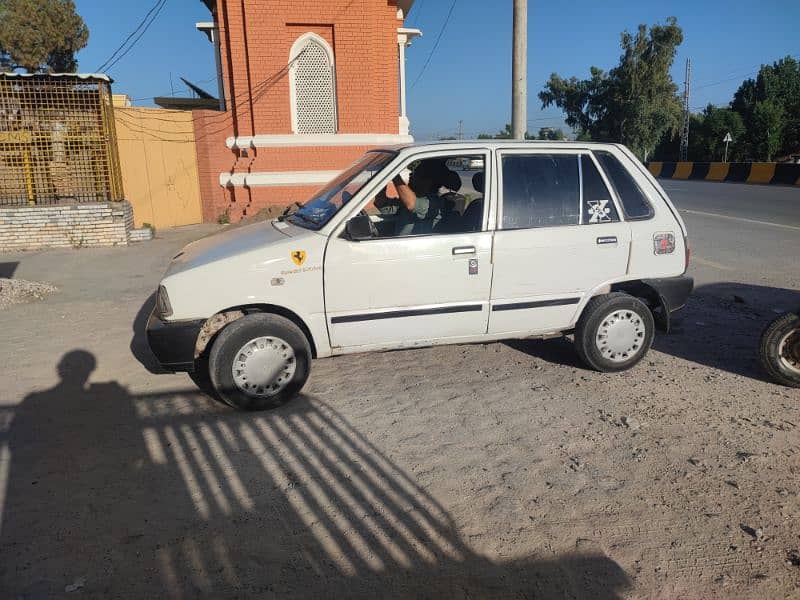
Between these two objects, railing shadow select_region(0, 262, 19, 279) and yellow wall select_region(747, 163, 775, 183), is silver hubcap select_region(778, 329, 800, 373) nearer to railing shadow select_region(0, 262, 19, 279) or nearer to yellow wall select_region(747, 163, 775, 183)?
railing shadow select_region(0, 262, 19, 279)

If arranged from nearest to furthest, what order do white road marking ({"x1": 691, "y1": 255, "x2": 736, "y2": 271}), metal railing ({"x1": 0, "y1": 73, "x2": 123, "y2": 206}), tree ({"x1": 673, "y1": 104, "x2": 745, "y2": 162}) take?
white road marking ({"x1": 691, "y1": 255, "x2": 736, "y2": 271}), metal railing ({"x1": 0, "y1": 73, "x2": 123, "y2": 206}), tree ({"x1": 673, "y1": 104, "x2": 745, "y2": 162})

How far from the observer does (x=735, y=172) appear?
95.6 feet

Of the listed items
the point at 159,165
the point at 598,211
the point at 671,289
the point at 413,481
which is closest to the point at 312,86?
the point at 159,165

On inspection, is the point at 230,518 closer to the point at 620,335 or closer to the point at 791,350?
the point at 620,335

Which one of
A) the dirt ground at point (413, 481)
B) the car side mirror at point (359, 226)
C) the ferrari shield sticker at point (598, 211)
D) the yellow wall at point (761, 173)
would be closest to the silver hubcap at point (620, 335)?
the dirt ground at point (413, 481)

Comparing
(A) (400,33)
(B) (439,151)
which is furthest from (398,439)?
(A) (400,33)

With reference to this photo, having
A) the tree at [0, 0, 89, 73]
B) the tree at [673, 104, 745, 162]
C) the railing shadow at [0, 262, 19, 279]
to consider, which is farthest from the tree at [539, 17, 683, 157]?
the railing shadow at [0, 262, 19, 279]

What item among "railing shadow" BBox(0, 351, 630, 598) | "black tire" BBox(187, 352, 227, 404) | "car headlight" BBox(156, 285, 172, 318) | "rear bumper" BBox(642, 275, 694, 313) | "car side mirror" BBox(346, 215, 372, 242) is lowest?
"railing shadow" BBox(0, 351, 630, 598)

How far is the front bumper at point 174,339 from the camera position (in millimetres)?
4172

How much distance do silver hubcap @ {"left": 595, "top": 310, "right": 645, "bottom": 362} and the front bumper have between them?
123 inches

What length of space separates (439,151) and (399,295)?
118 centimetres

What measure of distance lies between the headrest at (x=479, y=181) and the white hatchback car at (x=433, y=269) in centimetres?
1

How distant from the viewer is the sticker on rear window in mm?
4973

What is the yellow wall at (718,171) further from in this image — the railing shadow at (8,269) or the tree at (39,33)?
the tree at (39,33)
